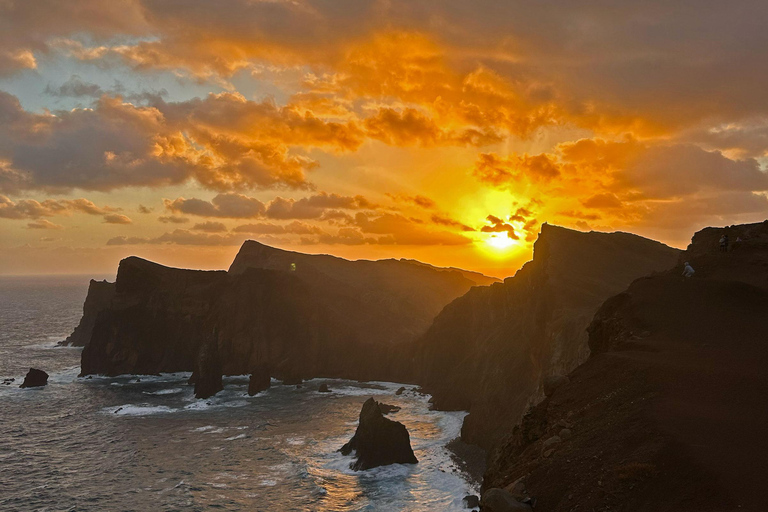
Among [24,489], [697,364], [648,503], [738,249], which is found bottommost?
[24,489]

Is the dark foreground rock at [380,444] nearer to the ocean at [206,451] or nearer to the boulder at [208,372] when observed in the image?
the ocean at [206,451]

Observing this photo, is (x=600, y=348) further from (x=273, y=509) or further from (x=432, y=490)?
(x=273, y=509)

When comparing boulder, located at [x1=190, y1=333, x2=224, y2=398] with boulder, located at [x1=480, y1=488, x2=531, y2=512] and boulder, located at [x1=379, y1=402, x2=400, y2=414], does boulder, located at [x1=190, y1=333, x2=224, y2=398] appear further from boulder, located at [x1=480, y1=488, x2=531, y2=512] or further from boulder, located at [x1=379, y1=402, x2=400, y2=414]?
boulder, located at [x1=480, y1=488, x2=531, y2=512]

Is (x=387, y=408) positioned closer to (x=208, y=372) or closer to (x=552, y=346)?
(x=552, y=346)

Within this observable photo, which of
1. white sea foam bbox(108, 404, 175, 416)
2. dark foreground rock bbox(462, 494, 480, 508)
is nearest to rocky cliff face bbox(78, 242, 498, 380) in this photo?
white sea foam bbox(108, 404, 175, 416)

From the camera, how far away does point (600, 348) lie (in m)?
34.9

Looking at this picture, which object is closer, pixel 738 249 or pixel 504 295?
pixel 738 249

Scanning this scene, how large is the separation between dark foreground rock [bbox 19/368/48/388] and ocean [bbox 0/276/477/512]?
6.06 feet

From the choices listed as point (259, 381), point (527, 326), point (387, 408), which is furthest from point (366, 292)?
point (527, 326)

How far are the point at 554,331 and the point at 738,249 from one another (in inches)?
927

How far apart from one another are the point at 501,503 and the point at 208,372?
103089mm

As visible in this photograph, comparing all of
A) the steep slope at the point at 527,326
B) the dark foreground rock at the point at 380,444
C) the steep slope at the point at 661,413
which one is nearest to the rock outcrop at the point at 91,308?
the steep slope at the point at 527,326

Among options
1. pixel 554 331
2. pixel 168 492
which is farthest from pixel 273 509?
pixel 554 331

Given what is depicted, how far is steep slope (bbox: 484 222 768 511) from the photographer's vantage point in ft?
Answer: 60.5
